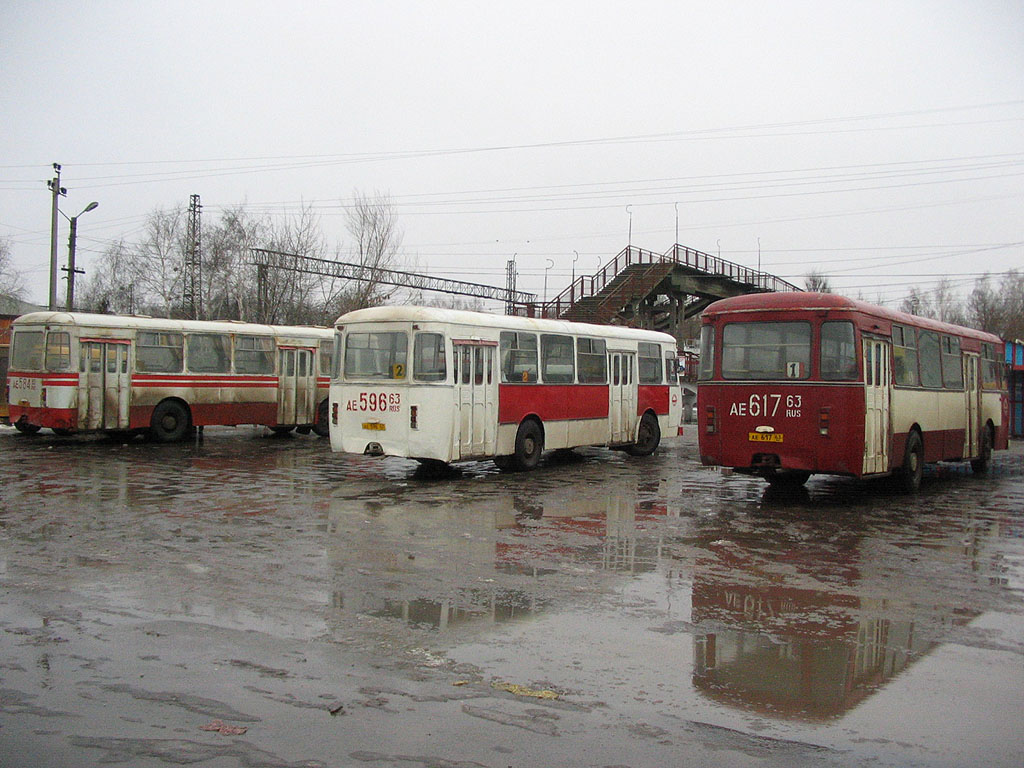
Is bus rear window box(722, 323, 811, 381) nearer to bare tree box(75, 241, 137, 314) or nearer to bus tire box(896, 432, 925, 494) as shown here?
bus tire box(896, 432, 925, 494)

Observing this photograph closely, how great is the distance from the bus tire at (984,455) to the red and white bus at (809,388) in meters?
4.78

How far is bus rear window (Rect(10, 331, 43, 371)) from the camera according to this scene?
21781mm

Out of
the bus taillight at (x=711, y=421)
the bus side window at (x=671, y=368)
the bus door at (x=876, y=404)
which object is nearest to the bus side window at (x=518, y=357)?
the bus taillight at (x=711, y=421)

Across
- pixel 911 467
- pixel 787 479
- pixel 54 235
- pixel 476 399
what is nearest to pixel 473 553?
pixel 476 399

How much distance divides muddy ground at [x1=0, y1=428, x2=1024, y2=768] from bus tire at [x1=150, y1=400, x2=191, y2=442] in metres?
9.38

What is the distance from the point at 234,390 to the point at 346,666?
64.6 ft

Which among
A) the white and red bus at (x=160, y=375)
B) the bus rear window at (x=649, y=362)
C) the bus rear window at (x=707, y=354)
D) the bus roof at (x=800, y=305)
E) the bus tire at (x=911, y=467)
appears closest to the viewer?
the bus roof at (x=800, y=305)

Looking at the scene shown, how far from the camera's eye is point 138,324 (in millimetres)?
23000

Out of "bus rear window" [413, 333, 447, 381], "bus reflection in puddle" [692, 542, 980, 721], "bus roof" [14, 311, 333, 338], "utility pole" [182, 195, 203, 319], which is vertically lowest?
"bus reflection in puddle" [692, 542, 980, 721]

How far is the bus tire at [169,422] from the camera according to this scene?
23141 millimetres

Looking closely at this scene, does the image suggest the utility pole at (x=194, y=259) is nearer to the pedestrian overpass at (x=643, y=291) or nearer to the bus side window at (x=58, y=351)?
the pedestrian overpass at (x=643, y=291)

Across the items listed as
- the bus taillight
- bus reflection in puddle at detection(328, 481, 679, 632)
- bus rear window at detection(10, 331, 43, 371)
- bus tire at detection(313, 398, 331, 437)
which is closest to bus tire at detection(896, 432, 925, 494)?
the bus taillight

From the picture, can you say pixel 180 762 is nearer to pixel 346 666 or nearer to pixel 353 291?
pixel 346 666

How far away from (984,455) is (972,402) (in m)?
Result: 1.61
